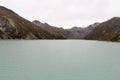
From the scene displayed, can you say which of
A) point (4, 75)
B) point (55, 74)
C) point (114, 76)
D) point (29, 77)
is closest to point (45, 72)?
point (55, 74)

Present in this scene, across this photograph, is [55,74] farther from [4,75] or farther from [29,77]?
[4,75]

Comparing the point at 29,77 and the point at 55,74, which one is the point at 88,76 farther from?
the point at 29,77

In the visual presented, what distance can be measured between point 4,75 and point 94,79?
582 inches

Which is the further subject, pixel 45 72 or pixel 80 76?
pixel 45 72

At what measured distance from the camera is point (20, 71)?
35.5 meters

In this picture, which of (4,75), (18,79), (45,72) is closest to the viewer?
(18,79)

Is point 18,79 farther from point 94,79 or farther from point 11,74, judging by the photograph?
point 94,79

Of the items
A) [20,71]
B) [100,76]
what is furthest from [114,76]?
[20,71]

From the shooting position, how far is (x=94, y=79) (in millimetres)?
31172

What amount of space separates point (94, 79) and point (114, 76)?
179 inches

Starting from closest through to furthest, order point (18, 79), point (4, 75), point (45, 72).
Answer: point (18, 79)
point (4, 75)
point (45, 72)

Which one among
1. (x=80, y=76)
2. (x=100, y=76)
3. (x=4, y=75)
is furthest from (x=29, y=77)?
(x=100, y=76)

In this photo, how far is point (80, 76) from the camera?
3291 cm

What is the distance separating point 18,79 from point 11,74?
12.2 ft
